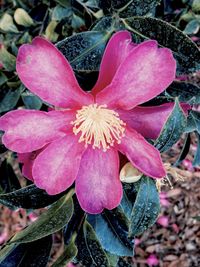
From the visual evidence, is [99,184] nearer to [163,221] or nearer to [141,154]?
[141,154]

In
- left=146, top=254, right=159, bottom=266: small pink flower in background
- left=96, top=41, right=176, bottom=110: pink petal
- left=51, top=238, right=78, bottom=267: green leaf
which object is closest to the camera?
left=96, top=41, right=176, bottom=110: pink petal

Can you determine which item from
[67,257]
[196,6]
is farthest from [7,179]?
[196,6]

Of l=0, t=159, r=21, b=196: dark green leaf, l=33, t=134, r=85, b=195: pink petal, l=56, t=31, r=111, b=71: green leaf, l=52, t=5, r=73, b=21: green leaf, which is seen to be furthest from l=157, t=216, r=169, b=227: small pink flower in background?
l=33, t=134, r=85, b=195: pink petal

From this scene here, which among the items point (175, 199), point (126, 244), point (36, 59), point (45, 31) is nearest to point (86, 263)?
point (126, 244)

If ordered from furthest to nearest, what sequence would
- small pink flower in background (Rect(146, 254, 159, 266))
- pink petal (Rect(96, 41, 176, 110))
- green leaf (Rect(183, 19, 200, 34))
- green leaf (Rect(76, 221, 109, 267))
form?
small pink flower in background (Rect(146, 254, 159, 266)), green leaf (Rect(183, 19, 200, 34)), green leaf (Rect(76, 221, 109, 267)), pink petal (Rect(96, 41, 176, 110))

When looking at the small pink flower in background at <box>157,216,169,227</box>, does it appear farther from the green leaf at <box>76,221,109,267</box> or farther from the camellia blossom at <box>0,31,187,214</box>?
the camellia blossom at <box>0,31,187,214</box>

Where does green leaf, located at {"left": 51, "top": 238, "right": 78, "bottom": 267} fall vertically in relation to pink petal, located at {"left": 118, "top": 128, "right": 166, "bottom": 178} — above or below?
below

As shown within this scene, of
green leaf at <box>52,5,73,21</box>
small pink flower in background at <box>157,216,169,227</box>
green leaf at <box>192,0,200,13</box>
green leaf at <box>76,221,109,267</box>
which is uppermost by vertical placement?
green leaf at <box>52,5,73,21</box>

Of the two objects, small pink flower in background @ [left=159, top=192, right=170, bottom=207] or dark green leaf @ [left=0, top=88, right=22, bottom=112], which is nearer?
dark green leaf @ [left=0, top=88, right=22, bottom=112]
